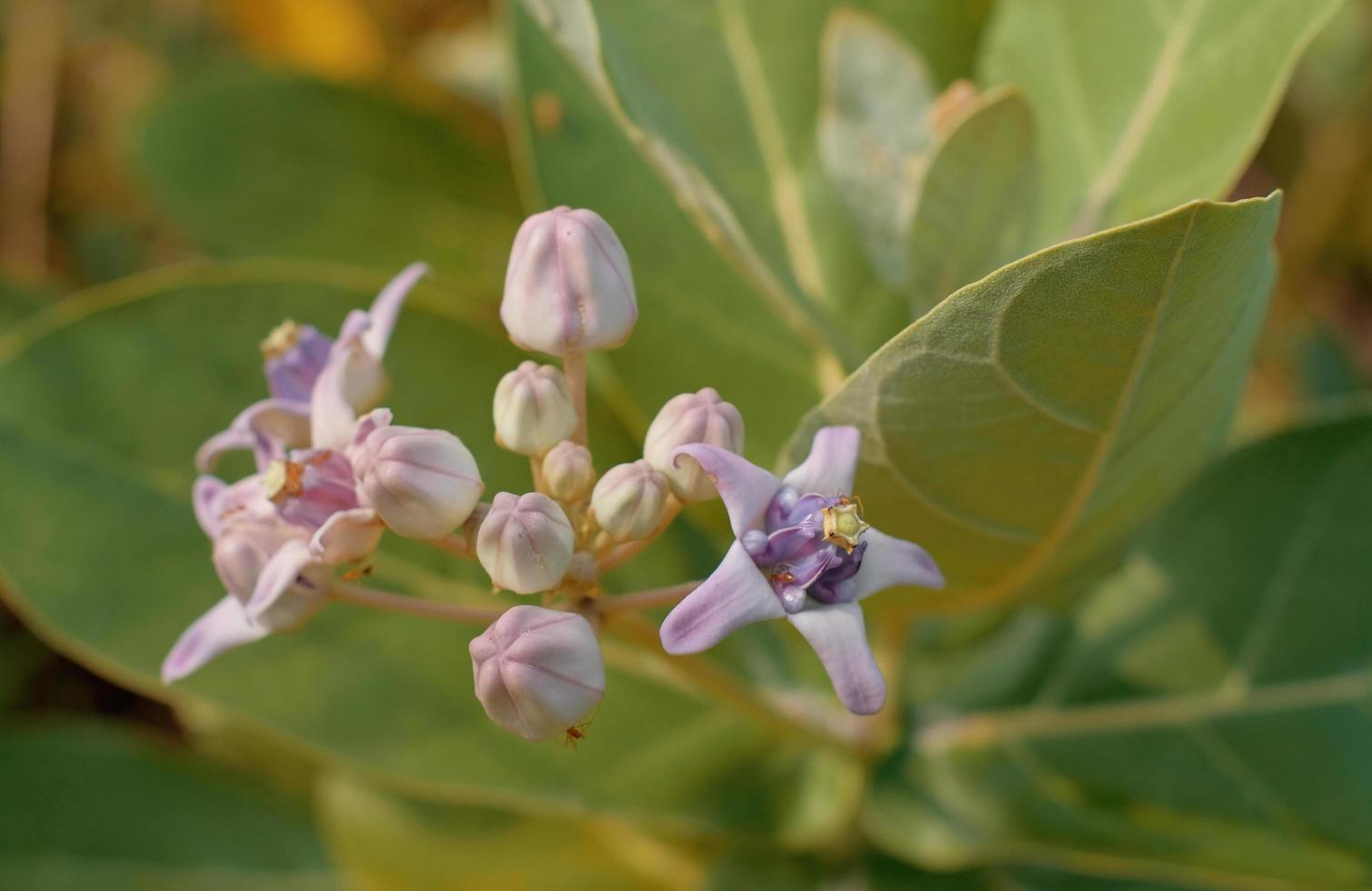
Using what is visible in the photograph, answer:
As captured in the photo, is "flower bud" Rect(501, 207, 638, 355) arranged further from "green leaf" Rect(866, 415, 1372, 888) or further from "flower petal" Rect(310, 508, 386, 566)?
"green leaf" Rect(866, 415, 1372, 888)

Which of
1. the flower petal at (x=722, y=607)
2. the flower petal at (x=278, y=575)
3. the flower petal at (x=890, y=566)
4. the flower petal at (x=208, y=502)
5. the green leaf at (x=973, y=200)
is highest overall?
the green leaf at (x=973, y=200)

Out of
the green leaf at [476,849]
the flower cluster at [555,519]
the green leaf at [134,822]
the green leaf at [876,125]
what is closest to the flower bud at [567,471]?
the flower cluster at [555,519]

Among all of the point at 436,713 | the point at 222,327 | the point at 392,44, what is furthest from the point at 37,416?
the point at 392,44

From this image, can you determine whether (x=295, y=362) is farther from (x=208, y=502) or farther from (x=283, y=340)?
(x=208, y=502)

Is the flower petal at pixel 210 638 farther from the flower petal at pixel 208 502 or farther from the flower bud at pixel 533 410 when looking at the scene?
the flower bud at pixel 533 410

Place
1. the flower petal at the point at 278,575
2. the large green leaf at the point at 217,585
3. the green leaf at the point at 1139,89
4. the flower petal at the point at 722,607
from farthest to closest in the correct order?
the large green leaf at the point at 217,585 < the green leaf at the point at 1139,89 < the flower petal at the point at 278,575 < the flower petal at the point at 722,607

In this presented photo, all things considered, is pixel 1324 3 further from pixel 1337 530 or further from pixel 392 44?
pixel 392 44

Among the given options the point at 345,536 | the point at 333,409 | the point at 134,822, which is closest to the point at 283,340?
the point at 333,409
